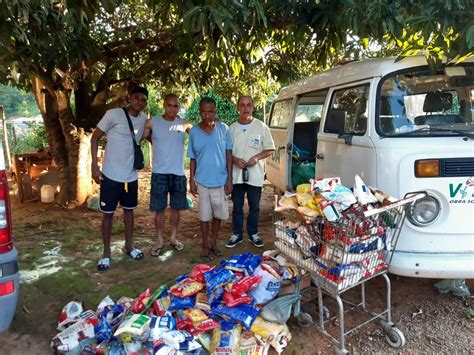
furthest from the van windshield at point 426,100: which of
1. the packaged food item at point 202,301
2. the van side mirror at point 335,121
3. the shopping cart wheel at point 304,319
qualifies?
the packaged food item at point 202,301

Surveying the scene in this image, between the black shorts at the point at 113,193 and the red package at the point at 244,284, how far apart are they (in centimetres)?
178

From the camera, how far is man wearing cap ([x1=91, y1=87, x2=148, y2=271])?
4094 millimetres

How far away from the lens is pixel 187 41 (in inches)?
190

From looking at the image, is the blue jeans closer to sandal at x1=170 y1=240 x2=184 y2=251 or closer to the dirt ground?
the dirt ground

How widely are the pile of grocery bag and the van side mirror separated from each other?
1450 millimetres

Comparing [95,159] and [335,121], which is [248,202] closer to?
[335,121]

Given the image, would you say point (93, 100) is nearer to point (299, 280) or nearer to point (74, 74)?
point (74, 74)

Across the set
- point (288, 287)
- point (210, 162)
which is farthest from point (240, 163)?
point (288, 287)

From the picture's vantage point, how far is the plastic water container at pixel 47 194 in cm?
729

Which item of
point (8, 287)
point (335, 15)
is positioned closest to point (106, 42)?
point (335, 15)

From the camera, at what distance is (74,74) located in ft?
20.1

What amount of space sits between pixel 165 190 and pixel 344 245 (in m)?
2.34

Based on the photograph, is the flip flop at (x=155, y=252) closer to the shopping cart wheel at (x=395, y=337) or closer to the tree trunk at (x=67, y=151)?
the shopping cart wheel at (x=395, y=337)

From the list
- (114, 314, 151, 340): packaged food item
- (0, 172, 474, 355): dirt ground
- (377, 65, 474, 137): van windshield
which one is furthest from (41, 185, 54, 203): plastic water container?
(377, 65, 474, 137): van windshield
